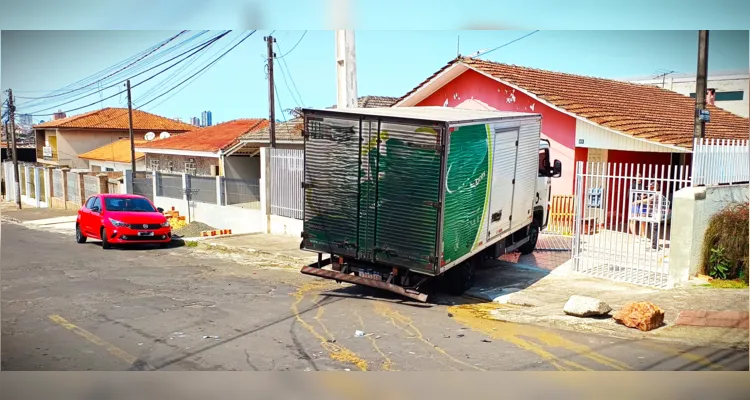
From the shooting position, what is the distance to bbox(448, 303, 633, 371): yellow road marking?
704 centimetres

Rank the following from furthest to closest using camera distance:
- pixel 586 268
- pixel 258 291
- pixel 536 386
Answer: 1. pixel 586 268
2. pixel 258 291
3. pixel 536 386

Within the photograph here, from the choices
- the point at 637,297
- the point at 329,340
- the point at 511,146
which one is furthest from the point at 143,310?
the point at 637,297

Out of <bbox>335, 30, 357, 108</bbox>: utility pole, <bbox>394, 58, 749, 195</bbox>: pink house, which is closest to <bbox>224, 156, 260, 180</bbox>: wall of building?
<bbox>394, 58, 749, 195</bbox>: pink house

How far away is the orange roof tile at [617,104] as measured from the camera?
611 inches

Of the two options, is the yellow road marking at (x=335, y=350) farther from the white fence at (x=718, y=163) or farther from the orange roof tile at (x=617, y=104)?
the orange roof tile at (x=617, y=104)

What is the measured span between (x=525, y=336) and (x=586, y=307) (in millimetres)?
1292

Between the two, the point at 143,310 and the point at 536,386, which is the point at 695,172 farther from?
the point at 143,310

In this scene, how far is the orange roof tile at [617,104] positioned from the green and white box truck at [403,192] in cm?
600

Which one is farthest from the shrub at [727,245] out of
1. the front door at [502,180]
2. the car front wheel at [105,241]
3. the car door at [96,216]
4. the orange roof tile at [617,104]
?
the car door at [96,216]

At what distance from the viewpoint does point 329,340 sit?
25.1 feet

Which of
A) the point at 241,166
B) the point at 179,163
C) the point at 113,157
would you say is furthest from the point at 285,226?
the point at 113,157

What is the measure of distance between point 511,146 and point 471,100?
766 cm

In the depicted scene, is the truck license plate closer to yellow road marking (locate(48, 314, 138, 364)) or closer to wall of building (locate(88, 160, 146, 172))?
yellow road marking (locate(48, 314, 138, 364))

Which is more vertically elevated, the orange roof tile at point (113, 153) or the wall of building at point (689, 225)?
the orange roof tile at point (113, 153)
